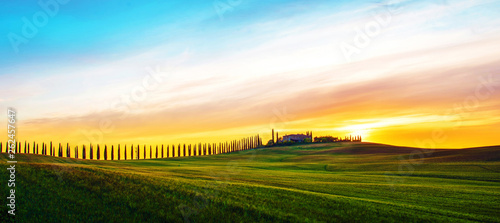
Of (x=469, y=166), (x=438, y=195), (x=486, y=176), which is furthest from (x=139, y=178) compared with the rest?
(x=469, y=166)

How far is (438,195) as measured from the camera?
74.1 ft

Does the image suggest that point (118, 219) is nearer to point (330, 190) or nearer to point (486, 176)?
point (330, 190)

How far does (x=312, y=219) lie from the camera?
14.0 meters

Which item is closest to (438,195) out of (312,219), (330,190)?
(330,190)

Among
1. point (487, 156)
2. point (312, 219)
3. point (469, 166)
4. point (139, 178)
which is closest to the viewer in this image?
point (312, 219)

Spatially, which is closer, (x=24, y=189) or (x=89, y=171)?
(x=24, y=189)

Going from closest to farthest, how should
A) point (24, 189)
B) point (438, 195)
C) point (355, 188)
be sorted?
point (24, 189), point (438, 195), point (355, 188)

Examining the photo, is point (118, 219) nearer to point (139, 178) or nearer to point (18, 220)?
point (18, 220)

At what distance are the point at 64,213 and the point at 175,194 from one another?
15.3ft

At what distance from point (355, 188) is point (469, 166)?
2414cm

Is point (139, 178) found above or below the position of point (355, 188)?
above

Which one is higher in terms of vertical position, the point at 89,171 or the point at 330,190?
the point at 89,171

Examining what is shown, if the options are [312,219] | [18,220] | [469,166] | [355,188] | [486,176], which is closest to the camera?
[18,220]

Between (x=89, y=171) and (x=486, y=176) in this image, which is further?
(x=486, y=176)
